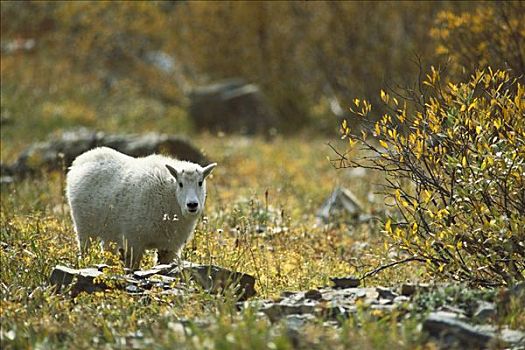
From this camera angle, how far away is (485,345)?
541cm

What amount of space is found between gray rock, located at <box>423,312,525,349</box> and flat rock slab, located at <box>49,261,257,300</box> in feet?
5.13

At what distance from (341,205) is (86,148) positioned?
4.26 meters

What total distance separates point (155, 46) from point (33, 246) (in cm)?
1904

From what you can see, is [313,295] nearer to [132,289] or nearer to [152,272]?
[132,289]

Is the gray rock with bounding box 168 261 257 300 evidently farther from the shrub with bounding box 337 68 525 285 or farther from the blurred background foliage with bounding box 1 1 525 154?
the blurred background foliage with bounding box 1 1 525 154

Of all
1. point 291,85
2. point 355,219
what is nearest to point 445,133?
point 355,219

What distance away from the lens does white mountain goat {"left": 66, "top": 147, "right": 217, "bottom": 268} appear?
26.6 feet

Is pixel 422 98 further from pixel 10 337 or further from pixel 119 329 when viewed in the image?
pixel 10 337

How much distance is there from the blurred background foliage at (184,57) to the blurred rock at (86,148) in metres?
3.13

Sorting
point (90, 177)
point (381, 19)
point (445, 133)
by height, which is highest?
point (381, 19)

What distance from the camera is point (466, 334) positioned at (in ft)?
17.9

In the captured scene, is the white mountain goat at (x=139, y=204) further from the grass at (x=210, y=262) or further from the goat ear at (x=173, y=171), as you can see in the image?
the grass at (x=210, y=262)

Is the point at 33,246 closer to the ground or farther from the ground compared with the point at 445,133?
closer to the ground

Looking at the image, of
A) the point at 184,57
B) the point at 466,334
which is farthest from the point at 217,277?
the point at 184,57
